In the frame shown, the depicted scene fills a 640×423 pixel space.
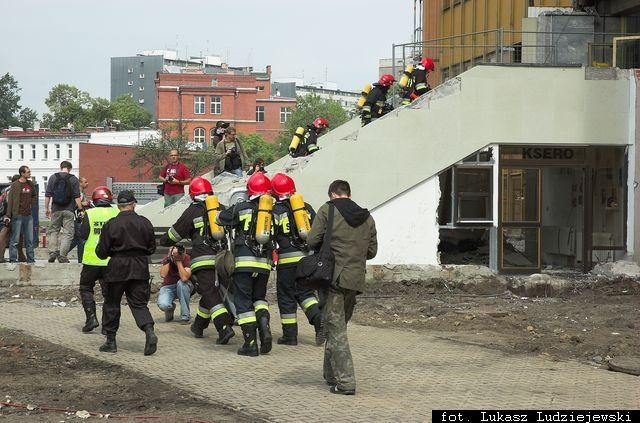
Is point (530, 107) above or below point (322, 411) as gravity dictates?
A: above

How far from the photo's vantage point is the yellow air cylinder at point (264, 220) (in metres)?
11.4

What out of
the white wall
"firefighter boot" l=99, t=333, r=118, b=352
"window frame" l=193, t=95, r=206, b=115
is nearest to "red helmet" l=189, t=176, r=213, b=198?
"firefighter boot" l=99, t=333, r=118, b=352

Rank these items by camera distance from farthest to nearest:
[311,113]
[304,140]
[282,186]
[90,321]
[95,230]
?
[311,113]
[304,140]
[90,321]
[95,230]
[282,186]

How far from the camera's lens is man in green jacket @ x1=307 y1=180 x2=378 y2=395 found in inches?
363

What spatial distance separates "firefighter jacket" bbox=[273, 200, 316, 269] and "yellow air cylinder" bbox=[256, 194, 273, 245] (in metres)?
0.33

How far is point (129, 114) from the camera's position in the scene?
463ft

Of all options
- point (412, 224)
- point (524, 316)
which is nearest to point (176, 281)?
point (524, 316)

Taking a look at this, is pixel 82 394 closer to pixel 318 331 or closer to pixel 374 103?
pixel 318 331

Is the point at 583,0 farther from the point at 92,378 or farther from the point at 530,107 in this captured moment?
the point at 92,378

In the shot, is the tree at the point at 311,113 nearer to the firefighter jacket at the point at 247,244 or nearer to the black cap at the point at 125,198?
the black cap at the point at 125,198

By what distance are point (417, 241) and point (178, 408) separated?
1146 centimetres

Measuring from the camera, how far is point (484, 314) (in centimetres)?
A: 1554

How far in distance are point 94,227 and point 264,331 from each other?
2.70 meters

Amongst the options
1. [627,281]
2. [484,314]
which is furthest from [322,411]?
[627,281]
